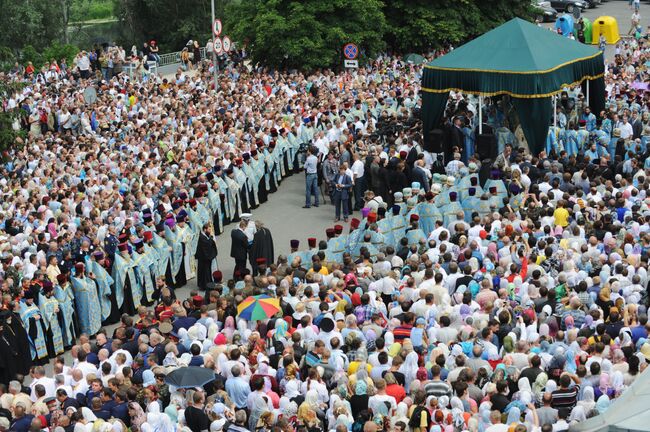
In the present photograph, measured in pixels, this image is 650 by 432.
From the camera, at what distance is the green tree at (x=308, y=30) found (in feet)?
122

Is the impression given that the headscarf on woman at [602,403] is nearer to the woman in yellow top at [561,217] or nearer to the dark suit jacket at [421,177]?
the woman in yellow top at [561,217]

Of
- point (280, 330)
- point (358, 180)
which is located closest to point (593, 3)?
point (358, 180)

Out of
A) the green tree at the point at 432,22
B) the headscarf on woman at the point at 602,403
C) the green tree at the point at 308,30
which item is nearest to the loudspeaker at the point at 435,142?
the green tree at the point at 308,30

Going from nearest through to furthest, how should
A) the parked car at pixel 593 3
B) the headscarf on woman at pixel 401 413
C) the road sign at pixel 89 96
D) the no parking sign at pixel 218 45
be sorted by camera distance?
the headscarf on woman at pixel 401 413 → the road sign at pixel 89 96 → the no parking sign at pixel 218 45 → the parked car at pixel 593 3

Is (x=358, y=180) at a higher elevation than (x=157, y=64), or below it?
below

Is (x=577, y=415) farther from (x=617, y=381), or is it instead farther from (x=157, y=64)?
(x=157, y=64)

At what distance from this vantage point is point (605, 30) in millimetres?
43812

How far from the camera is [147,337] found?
52.2 feet

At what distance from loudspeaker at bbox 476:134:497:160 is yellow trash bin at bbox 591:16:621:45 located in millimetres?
19392

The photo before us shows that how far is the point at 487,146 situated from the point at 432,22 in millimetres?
15443

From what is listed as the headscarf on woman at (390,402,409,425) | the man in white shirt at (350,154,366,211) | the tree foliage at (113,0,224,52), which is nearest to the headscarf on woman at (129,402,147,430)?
the headscarf on woman at (390,402,409,425)

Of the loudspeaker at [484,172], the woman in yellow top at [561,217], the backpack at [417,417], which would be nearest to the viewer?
the backpack at [417,417]

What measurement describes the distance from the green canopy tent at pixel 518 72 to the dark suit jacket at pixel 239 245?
6878 mm

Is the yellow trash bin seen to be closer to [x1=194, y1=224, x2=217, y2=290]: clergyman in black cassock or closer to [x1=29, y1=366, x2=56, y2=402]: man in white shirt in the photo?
[x1=194, y1=224, x2=217, y2=290]: clergyman in black cassock
